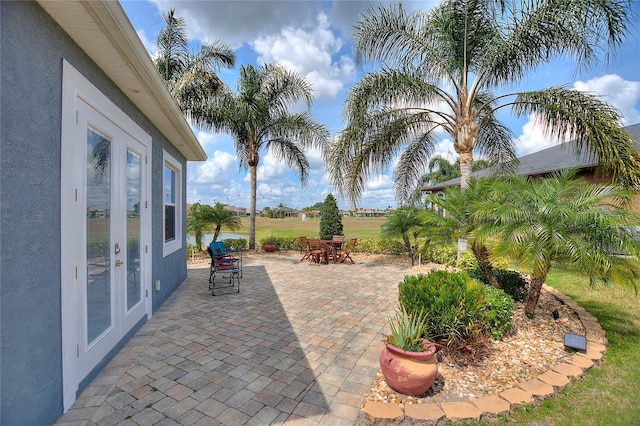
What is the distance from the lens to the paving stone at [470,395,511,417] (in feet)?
8.00

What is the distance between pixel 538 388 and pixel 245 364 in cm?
294

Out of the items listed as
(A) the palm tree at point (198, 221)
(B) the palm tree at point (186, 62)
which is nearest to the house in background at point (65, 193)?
(B) the palm tree at point (186, 62)

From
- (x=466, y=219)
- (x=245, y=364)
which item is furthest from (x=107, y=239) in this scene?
(x=466, y=219)

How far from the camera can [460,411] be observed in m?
2.43

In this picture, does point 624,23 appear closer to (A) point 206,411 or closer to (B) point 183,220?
(A) point 206,411

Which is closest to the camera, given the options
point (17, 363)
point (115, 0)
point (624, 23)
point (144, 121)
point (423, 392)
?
point (17, 363)

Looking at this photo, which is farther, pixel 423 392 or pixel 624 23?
pixel 624 23

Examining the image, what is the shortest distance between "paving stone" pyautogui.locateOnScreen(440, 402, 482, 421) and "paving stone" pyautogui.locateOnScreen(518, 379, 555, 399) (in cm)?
67

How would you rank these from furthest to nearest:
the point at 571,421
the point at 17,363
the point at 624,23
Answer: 1. the point at 624,23
2. the point at 571,421
3. the point at 17,363

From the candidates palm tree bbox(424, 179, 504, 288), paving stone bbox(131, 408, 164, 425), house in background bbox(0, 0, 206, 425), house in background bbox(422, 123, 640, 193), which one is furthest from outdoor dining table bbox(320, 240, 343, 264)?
paving stone bbox(131, 408, 164, 425)

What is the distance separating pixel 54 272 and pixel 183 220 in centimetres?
521

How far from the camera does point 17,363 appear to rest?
1884 mm

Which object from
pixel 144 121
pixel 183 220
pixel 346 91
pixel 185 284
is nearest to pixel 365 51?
pixel 346 91

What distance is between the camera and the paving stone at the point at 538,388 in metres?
2.67
